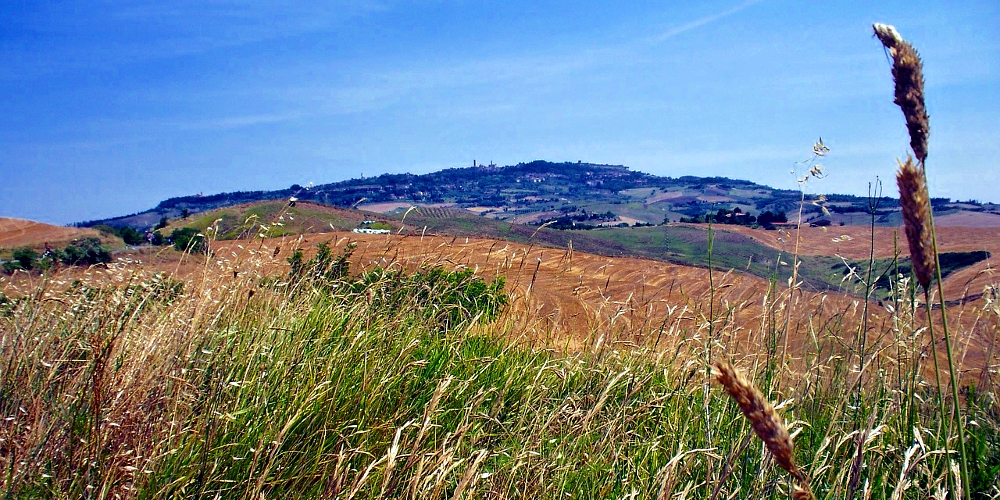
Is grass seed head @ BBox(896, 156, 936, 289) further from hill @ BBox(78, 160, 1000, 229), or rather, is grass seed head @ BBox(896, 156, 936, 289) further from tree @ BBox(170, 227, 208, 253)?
hill @ BBox(78, 160, 1000, 229)

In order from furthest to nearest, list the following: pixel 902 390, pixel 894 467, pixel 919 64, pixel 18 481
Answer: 1. pixel 902 390
2. pixel 894 467
3. pixel 18 481
4. pixel 919 64

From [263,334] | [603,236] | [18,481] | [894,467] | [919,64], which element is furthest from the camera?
[603,236]

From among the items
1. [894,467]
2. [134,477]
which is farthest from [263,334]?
[894,467]

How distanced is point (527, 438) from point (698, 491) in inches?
28.6

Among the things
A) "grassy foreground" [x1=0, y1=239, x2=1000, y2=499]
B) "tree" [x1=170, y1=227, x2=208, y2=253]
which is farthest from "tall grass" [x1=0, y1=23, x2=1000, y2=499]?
"tree" [x1=170, y1=227, x2=208, y2=253]

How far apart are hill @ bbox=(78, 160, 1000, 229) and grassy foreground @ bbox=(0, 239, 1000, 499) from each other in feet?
103

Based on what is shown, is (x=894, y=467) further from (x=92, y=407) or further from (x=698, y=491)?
(x=92, y=407)

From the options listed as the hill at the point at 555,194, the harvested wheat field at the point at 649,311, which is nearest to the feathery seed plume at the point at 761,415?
the harvested wheat field at the point at 649,311

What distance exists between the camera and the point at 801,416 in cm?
331

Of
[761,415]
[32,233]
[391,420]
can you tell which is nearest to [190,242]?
[391,420]

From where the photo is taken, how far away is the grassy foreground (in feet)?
7.94

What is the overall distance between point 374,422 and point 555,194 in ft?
258

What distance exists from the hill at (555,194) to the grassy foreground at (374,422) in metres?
31.5

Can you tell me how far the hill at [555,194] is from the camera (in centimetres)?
4719
